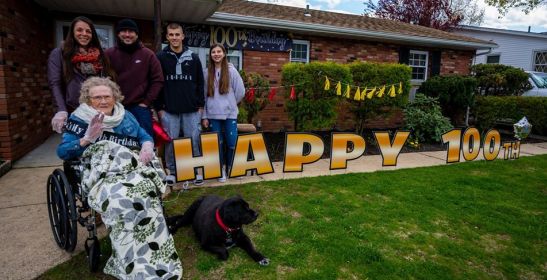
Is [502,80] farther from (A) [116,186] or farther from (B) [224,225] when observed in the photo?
(A) [116,186]

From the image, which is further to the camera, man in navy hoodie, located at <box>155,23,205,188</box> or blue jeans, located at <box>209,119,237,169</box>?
blue jeans, located at <box>209,119,237,169</box>

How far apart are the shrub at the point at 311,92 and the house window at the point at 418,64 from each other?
541 cm

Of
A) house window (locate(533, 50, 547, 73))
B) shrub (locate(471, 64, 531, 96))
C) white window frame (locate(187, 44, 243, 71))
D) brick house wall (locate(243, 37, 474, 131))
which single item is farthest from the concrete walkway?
house window (locate(533, 50, 547, 73))

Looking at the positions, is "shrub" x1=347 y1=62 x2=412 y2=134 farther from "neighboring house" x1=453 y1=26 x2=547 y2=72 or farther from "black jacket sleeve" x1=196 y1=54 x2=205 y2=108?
"neighboring house" x1=453 y1=26 x2=547 y2=72

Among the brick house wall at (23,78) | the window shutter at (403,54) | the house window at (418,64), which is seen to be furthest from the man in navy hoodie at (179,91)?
the house window at (418,64)

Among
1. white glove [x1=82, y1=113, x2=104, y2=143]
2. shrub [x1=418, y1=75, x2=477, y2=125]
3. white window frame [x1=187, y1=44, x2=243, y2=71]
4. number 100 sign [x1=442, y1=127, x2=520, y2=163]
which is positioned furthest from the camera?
shrub [x1=418, y1=75, x2=477, y2=125]

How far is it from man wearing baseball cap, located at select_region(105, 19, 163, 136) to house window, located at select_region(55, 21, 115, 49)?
4.94m

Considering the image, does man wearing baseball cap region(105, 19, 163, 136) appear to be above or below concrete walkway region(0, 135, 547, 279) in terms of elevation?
above

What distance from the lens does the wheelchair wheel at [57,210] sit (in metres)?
2.77

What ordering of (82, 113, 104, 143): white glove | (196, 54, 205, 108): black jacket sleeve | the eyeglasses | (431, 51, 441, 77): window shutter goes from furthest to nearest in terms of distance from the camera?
(431, 51, 441, 77): window shutter < (196, 54, 205, 108): black jacket sleeve < the eyeglasses < (82, 113, 104, 143): white glove

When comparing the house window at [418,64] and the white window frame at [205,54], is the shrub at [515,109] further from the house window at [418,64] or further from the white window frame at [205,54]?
the white window frame at [205,54]

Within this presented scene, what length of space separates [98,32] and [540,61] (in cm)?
2437

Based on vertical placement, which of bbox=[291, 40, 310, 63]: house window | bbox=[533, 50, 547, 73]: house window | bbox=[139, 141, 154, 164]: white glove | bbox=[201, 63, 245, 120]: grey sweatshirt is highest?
bbox=[533, 50, 547, 73]: house window

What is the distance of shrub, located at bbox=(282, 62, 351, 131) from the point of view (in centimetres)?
729
